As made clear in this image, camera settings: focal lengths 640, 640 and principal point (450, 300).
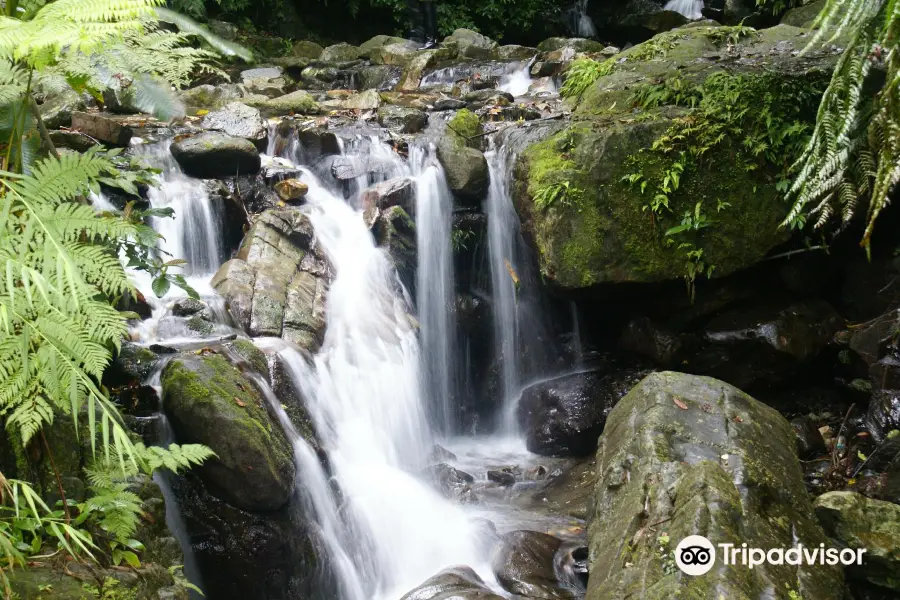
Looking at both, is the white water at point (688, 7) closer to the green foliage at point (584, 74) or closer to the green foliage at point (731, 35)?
the green foliage at point (731, 35)

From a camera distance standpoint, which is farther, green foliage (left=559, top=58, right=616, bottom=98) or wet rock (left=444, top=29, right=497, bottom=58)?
wet rock (left=444, top=29, right=497, bottom=58)

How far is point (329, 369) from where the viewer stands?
592 cm

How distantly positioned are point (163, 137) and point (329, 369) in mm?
4328

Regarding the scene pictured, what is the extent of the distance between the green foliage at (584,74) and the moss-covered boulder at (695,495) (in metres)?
5.16

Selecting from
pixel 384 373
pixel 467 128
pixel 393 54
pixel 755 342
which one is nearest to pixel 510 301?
pixel 384 373

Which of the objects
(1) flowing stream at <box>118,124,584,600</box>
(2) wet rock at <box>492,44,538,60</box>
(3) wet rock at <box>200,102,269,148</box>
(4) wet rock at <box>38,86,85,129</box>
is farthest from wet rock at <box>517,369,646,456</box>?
(2) wet rock at <box>492,44,538,60</box>

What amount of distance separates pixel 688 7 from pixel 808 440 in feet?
45.1

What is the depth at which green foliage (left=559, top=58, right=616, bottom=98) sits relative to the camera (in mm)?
8430

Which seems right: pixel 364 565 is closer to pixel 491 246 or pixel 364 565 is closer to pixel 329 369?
pixel 329 369

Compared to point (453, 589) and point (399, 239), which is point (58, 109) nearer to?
point (399, 239)

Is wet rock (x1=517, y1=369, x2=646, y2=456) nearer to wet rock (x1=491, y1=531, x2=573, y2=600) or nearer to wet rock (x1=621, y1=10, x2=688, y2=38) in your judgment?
wet rock (x1=491, y1=531, x2=573, y2=600)

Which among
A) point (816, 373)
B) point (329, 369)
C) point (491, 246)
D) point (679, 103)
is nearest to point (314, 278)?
point (329, 369)

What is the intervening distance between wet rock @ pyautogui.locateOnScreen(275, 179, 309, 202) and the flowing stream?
0.15m

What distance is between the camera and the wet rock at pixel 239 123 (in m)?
8.55
